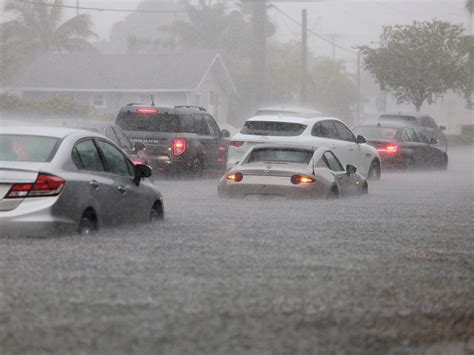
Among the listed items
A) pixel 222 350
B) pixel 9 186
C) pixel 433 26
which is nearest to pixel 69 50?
pixel 433 26

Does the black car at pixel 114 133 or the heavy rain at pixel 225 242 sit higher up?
the black car at pixel 114 133

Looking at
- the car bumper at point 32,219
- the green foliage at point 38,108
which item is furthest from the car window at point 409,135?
the car bumper at point 32,219

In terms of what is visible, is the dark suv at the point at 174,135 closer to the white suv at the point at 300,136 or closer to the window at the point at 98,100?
the white suv at the point at 300,136

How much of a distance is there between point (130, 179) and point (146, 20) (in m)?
174

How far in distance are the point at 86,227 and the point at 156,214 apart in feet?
9.26

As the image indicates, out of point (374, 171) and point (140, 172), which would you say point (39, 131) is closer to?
point (140, 172)

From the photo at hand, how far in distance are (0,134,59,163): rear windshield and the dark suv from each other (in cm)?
1410

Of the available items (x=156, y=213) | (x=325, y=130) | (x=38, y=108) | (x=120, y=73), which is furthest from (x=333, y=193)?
(x=120, y=73)

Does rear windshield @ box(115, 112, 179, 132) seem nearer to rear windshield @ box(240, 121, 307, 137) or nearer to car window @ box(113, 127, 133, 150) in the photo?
rear windshield @ box(240, 121, 307, 137)

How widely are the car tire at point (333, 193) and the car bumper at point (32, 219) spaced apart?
332 inches

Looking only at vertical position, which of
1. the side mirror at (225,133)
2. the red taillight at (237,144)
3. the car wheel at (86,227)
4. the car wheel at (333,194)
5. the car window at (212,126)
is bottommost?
the car wheel at (333,194)

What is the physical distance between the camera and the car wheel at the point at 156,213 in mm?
16312

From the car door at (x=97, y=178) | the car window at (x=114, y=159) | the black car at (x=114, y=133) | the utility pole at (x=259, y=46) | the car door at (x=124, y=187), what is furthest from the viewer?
the utility pole at (x=259, y=46)

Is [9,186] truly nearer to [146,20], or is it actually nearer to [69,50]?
[69,50]
